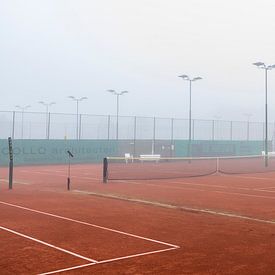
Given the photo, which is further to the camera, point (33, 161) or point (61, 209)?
point (33, 161)

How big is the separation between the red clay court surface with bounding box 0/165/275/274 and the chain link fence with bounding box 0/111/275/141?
105 ft

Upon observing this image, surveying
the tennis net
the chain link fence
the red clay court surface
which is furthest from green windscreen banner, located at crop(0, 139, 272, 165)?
the red clay court surface

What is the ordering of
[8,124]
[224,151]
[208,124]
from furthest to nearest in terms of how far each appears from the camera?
[208,124] < [224,151] < [8,124]

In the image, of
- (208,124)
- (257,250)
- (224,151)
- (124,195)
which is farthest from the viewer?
(208,124)

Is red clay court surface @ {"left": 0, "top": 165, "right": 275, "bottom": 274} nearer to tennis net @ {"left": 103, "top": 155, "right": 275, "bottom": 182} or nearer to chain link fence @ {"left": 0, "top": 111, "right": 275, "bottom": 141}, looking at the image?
tennis net @ {"left": 103, "top": 155, "right": 275, "bottom": 182}

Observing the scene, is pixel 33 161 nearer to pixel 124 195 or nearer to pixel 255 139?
pixel 124 195

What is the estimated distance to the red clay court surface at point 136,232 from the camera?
766 centimetres

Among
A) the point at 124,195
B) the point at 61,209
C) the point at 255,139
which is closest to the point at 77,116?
the point at 255,139

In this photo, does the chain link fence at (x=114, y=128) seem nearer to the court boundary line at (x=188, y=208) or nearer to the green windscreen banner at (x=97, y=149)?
the green windscreen banner at (x=97, y=149)

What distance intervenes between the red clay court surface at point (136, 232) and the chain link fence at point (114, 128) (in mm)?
32008

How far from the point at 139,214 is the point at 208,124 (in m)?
50.2

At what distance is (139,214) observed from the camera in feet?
43.4

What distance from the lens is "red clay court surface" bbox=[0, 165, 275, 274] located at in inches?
302

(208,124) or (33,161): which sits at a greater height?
(208,124)
